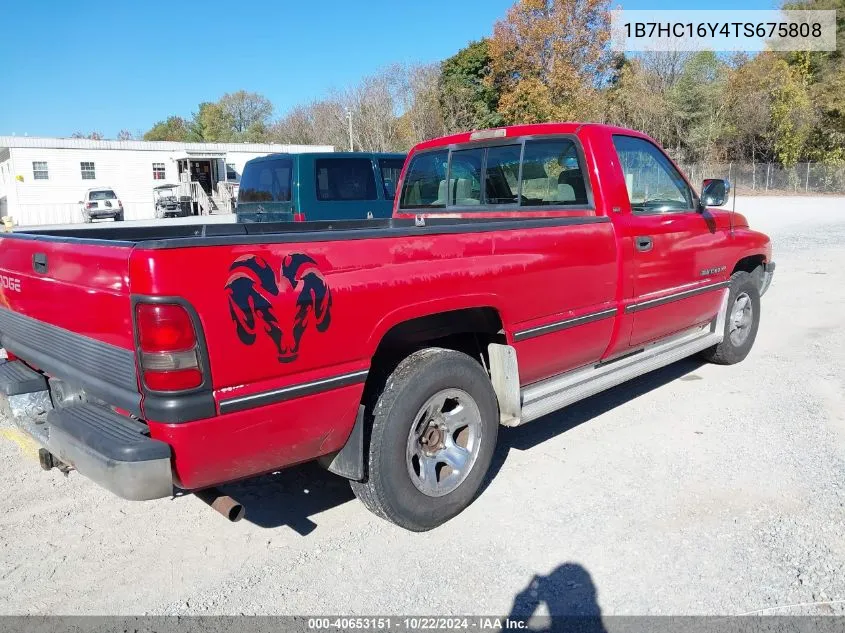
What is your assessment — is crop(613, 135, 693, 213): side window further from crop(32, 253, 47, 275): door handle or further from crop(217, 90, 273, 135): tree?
crop(217, 90, 273, 135): tree

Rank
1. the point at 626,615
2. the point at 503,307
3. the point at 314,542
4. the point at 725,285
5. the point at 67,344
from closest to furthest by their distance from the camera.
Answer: the point at 626,615 → the point at 67,344 → the point at 314,542 → the point at 503,307 → the point at 725,285

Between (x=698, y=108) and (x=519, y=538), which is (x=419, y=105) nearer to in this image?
(x=698, y=108)

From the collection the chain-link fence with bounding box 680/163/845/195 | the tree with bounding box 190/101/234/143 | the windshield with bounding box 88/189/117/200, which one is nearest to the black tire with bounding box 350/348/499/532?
the windshield with bounding box 88/189/117/200

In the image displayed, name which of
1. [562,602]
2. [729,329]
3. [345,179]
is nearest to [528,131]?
[729,329]

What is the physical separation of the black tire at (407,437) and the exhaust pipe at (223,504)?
25.5 inches

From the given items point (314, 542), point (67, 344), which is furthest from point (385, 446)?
point (67, 344)

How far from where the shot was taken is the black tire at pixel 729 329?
19.0 ft

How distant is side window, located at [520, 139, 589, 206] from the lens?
4.45m

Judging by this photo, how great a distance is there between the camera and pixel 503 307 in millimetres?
3539

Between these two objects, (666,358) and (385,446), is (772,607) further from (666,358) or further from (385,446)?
(666,358)

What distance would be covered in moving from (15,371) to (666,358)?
4200mm

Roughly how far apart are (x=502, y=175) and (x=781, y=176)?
45.6 m

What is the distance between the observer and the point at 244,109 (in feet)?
253

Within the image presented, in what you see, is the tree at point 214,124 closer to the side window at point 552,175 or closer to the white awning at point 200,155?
the white awning at point 200,155
